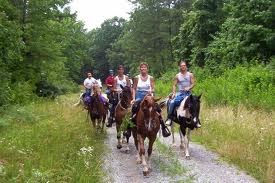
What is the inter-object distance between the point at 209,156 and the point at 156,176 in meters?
2.91

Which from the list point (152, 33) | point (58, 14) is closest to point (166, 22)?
point (152, 33)

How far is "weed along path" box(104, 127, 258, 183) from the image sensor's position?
10289 mm

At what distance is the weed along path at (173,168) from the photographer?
10.3 meters

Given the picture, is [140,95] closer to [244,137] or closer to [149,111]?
[149,111]

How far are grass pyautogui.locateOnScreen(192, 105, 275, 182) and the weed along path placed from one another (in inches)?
13.8

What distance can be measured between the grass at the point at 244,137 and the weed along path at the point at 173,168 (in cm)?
35

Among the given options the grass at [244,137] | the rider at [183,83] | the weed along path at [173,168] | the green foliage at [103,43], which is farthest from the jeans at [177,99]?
the green foliage at [103,43]

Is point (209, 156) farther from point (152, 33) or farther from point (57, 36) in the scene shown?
point (152, 33)

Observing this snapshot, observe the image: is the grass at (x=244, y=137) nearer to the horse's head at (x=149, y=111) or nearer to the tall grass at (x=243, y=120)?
the tall grass at (x=243, y=120)

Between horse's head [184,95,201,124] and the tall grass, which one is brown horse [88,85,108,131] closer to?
the tall grass

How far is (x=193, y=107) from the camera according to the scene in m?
12.7

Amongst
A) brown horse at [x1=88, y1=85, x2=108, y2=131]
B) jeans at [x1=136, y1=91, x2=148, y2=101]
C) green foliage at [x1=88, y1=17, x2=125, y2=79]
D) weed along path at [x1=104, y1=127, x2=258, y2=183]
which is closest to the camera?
weed along path at [x1=104, y1=127, x2=258, y2=183]

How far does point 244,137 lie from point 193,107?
232cm

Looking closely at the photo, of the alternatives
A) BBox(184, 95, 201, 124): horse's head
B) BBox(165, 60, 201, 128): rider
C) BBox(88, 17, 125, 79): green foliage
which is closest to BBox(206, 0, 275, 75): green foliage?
BBox(165, 60, 201, 128): rider
